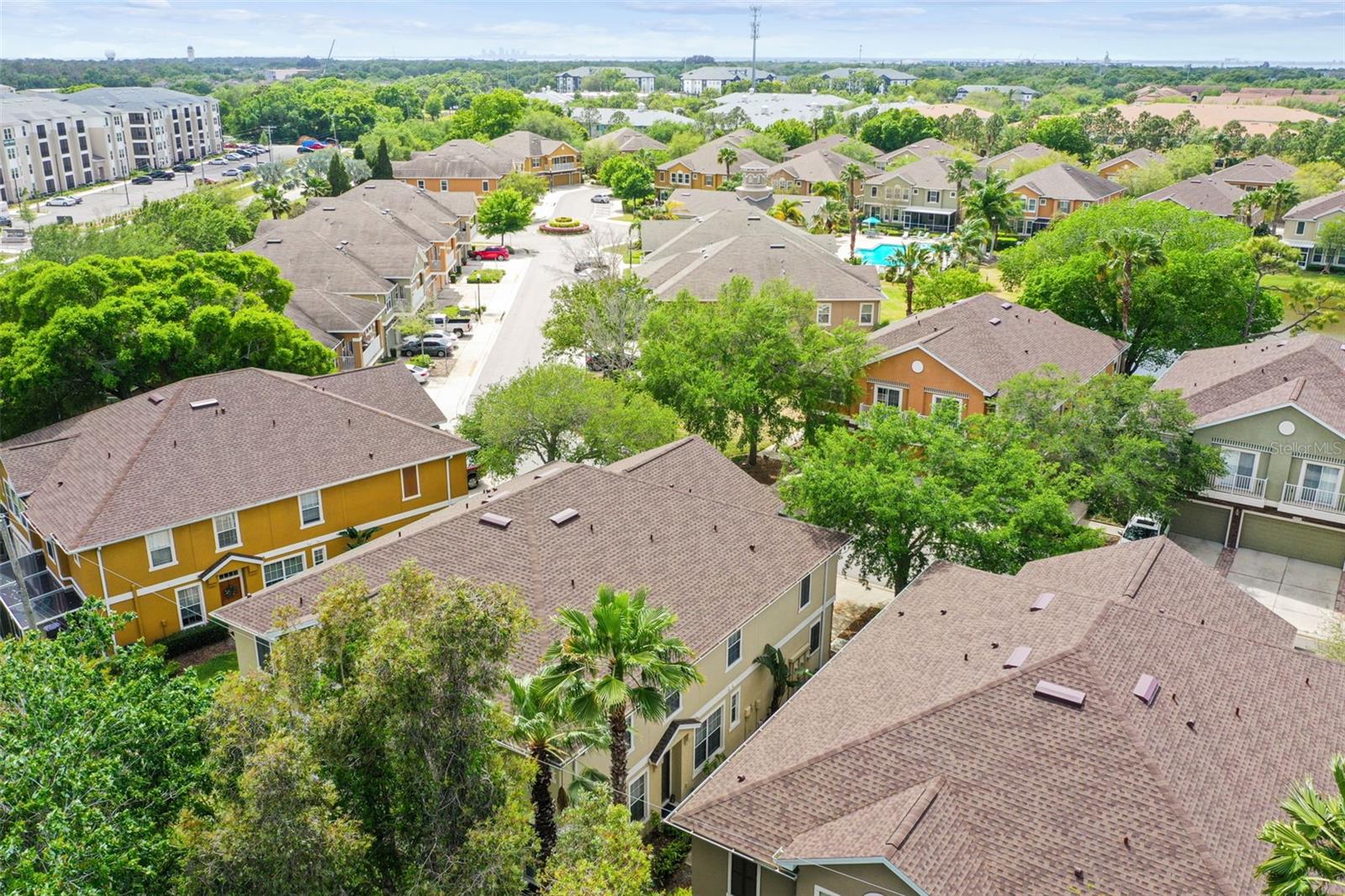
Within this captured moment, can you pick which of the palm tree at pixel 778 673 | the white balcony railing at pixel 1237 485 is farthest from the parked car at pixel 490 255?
the palm tree at pixel 778 673

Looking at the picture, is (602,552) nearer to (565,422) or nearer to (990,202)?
(565,422)

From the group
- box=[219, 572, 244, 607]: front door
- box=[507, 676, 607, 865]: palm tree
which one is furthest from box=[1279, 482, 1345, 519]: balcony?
box=[219, 572, 244, 607]: front door

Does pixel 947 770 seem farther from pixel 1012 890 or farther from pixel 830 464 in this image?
pixel 830 464

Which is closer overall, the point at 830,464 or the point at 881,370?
the point at 830,464

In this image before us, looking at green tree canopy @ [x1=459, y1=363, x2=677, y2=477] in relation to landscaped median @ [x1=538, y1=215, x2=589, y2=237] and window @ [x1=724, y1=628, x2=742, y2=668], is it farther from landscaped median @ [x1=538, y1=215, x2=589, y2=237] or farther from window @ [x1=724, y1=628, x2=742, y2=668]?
landscaped median @ [x1=538, y1=215, x2=589, y2=237]

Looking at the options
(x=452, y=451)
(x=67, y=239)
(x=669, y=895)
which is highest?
(x=67, y=239)

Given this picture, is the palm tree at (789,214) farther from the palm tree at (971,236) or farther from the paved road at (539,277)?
the palm tree at (971,236)

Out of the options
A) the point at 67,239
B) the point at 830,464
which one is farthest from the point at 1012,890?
the point at 67,239
